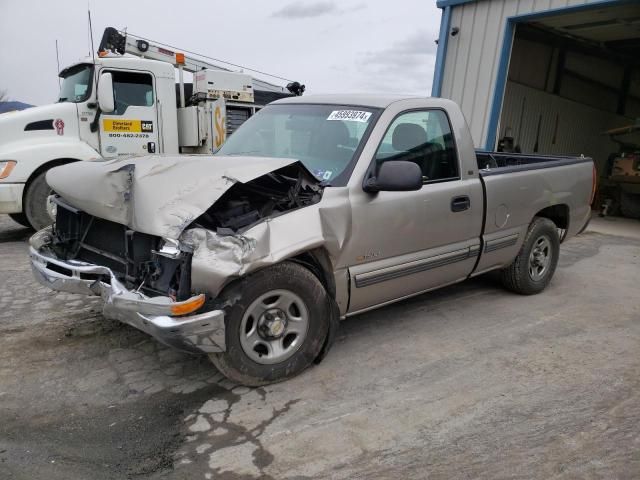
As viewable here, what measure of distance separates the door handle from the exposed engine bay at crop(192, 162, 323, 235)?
51.5 inches

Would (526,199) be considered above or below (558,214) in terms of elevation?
above

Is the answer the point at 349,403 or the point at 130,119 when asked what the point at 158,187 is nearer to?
the point at 349,403

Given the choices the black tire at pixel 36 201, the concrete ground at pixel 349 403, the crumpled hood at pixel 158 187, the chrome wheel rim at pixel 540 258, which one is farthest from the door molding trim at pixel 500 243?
the black tire at pixel 36 201

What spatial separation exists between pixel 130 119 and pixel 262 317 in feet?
19.8

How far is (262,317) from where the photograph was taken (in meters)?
3.07

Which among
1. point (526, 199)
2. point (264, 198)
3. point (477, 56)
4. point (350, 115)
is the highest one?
point (477, 56)

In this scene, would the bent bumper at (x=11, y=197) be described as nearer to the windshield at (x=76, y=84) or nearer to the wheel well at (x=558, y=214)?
the windshield at (x=76, y=84)

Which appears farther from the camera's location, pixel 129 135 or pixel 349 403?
pixel 129 135

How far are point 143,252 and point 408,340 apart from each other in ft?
7.02

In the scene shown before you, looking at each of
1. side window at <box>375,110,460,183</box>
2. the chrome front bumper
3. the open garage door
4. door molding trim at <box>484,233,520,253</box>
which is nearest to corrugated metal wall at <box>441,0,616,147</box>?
the open garage door

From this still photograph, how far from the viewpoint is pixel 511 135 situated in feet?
44.5

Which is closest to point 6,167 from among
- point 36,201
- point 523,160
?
point 36,201

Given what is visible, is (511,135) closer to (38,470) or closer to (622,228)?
(622,228)

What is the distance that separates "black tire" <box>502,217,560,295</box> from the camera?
197 inches
